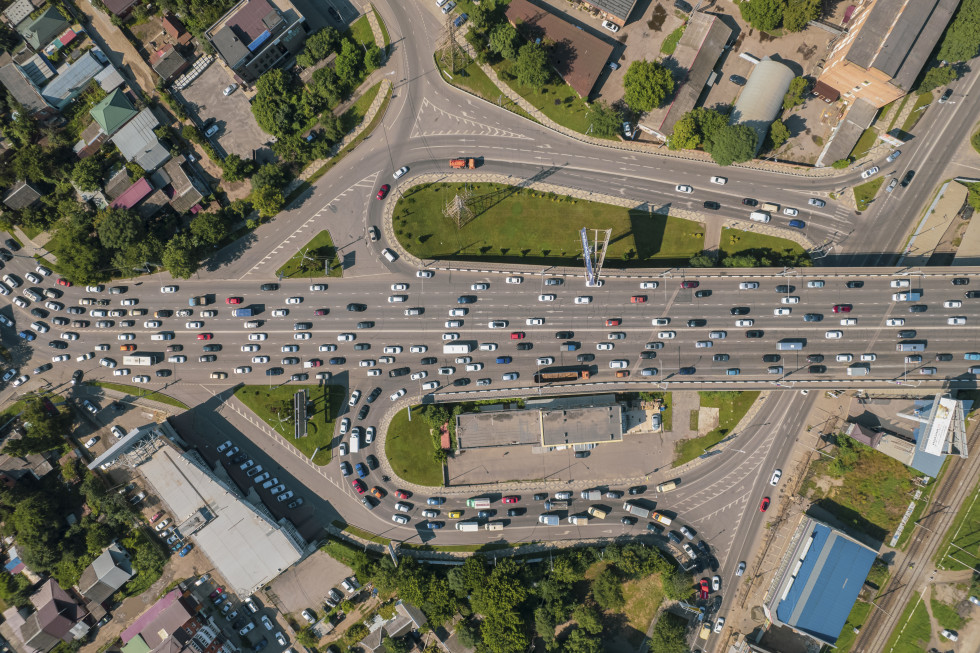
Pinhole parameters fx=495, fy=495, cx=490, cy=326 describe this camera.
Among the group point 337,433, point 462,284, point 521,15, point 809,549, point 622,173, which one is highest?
point 521,15

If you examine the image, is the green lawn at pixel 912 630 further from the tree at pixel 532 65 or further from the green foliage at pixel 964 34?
the tree at pixel 532 65

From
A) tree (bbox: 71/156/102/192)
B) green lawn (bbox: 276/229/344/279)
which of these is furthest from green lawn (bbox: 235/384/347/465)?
tree (bbox: 71/156/102/192)

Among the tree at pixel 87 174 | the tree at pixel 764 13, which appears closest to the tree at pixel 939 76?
the tree at pixel 764 13

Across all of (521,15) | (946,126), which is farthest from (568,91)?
(946,126)

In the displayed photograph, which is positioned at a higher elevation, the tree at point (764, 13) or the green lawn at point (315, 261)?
the tree at point (764, 13)

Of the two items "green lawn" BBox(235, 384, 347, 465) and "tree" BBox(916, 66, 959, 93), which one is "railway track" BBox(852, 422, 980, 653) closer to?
"tree" BBox(916, 66, 959, 93)

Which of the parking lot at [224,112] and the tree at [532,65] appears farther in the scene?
the parking lot at [224,112]

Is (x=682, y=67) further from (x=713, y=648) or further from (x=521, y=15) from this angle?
(x=713, y=648)
